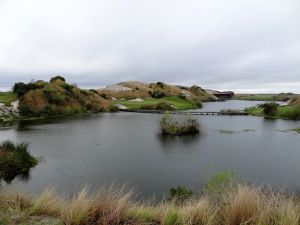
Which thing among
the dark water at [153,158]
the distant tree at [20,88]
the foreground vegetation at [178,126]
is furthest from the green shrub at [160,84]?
the dark water at [153,158]

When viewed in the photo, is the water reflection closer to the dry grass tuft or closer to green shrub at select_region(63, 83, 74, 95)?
the dry grass tuft

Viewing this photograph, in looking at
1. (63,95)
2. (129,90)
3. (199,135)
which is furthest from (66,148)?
(129,90)

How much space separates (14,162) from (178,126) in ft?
75.0

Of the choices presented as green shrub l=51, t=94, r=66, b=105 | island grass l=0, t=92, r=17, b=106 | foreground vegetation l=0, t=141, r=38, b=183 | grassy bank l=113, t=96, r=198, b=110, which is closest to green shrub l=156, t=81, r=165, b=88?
grassy bank l=113, t=96, r=198, b=110

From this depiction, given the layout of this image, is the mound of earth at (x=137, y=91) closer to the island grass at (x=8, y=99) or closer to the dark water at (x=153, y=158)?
the island grass at (x=8, y=99)

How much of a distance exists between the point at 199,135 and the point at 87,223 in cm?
3432

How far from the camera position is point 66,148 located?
3028cm

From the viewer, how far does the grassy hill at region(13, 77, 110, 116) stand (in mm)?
65875

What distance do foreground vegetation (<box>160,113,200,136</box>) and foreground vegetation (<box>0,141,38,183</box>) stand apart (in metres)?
19.6

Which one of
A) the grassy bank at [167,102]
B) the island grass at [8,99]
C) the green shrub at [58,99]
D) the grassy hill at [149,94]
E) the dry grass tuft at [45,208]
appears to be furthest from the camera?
the grassy hill at [149,94]

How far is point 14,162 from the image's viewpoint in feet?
71.6

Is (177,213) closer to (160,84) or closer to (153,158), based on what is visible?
(153,158)

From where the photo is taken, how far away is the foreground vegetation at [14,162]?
2066 cm

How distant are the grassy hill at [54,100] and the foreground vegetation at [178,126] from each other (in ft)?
114
